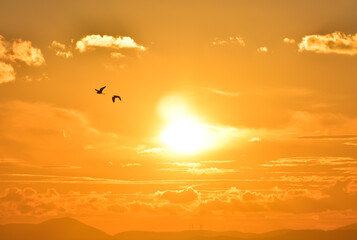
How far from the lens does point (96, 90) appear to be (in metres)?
122

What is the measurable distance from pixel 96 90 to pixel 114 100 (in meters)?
4.81

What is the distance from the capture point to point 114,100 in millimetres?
121125
